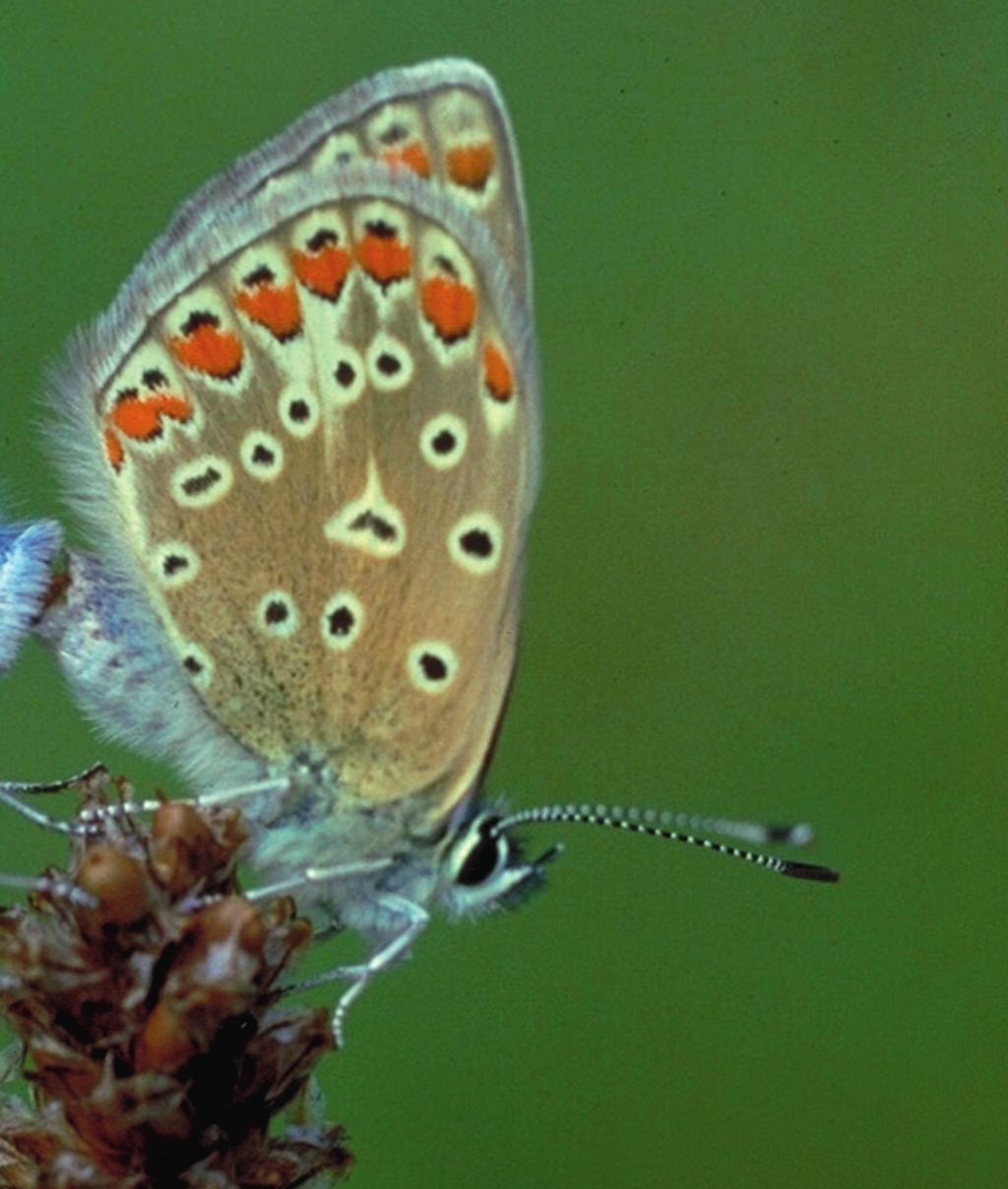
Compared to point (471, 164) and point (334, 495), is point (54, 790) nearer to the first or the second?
point (334, 495)

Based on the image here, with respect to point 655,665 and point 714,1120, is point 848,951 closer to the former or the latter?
point 714,1120

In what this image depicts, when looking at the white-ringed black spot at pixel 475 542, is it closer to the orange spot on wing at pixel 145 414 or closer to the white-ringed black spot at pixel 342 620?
the white-ringed black spot at pixel 342 620

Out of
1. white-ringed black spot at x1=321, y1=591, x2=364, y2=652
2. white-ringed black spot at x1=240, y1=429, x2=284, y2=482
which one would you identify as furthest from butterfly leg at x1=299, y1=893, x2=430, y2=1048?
white-ringed black spot at x1=240, y1=429, x2=284, y2=482

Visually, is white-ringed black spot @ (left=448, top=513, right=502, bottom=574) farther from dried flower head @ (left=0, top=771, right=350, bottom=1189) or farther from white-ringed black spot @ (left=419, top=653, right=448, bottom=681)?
dried flower head @ (left=0, top=771, right=350, bottom=1189)

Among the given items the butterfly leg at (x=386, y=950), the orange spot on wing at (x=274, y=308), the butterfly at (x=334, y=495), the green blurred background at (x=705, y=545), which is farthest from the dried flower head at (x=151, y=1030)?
the green blurred background at (x=705, y=545)

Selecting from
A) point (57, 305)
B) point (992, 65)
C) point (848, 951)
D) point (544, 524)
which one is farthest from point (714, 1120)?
point (992, 65)
